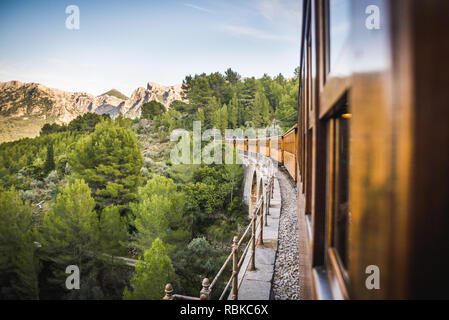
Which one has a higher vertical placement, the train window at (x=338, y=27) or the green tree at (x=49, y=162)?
the train window at (x=338, y=27)

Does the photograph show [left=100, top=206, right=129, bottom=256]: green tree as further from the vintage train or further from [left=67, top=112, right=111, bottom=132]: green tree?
[left=67, top=112, right=111, bottom=132]: green tree

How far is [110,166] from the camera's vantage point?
84.6ft

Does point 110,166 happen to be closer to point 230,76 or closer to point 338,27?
point 338,27

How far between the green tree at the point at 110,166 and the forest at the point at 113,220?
0.11 m

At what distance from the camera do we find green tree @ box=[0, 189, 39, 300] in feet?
57.9

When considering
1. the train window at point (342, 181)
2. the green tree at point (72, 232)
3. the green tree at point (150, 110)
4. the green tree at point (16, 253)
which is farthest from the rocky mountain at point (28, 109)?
the train window at point (342, 181)

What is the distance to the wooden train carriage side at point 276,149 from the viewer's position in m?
17.9

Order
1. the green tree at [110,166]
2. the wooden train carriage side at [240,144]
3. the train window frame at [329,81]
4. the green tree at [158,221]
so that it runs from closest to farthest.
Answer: the train window frame at [329,81]
the green tree at [158,221]
the green tree at [110,166]
the wooden train carriage side at [240,144]

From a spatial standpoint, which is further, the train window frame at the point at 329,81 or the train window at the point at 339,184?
the train window at the point at 339,184

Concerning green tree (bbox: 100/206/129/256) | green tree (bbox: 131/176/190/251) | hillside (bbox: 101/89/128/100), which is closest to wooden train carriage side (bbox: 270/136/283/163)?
green tree (bbox: 131/176/190/251)

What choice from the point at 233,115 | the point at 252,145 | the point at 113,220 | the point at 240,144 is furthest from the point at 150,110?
the point at 113,220

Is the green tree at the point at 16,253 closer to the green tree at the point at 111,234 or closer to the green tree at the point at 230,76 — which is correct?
the green tree at the point at 111,234
